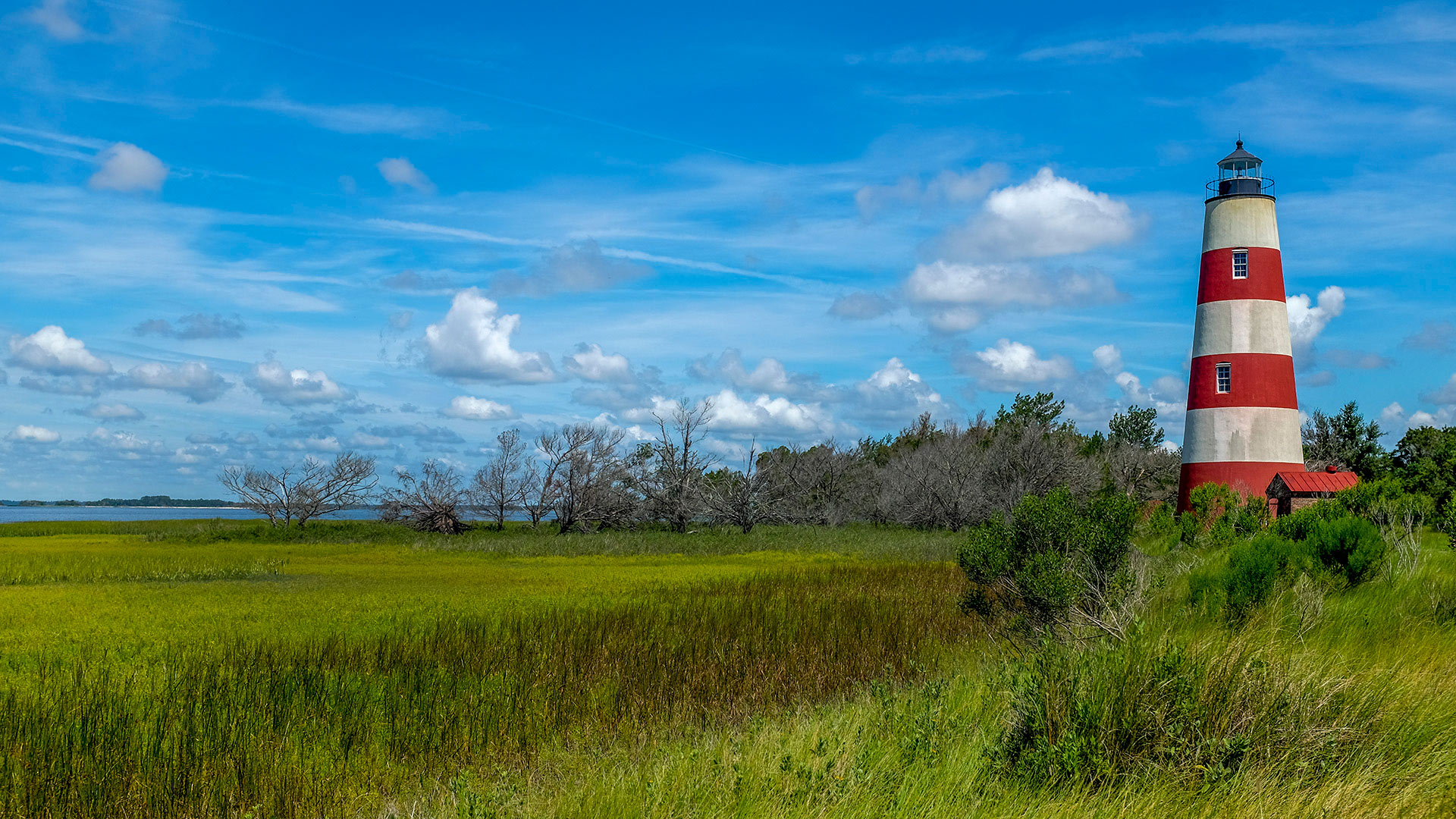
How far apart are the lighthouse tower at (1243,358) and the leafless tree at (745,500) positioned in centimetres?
2068

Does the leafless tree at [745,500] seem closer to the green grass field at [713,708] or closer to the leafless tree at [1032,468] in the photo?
the leafless tree at [1032,468]

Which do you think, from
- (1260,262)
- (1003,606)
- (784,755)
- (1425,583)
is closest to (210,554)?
(1003,606)

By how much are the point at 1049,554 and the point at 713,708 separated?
5.76 m

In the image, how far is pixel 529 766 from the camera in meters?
7.76

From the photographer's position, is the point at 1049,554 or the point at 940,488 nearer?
the point at 1049,554

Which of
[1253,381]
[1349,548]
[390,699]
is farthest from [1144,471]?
[390,699]

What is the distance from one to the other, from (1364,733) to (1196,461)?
2348 centimetres

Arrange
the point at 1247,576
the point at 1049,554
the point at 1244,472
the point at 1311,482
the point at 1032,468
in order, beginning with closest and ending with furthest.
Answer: the point at 1247,576
the point at 1049,554
the point at 1244,472
the point at 1311,482
the point at 1032,468

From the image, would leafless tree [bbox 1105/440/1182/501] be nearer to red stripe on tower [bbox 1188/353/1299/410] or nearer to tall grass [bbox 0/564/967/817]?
red stripe on tower [bbox 1188/353/1299/410]

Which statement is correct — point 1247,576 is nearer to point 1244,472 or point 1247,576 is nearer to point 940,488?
point 1244,472

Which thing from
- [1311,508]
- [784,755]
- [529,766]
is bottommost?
[529,766]

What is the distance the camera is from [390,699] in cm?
923

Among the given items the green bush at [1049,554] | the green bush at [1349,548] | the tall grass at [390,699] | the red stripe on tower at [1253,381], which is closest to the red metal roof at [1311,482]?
the red stripe on tower at [1253,381]

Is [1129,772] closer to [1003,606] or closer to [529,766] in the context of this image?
[529,766]
